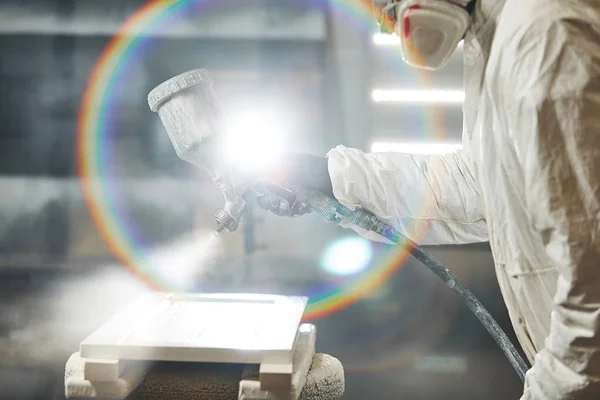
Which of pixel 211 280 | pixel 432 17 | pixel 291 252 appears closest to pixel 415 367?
pixel 291 252

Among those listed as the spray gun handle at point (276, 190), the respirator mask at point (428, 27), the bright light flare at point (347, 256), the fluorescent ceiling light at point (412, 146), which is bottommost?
the bright light flare at point (347, 256)

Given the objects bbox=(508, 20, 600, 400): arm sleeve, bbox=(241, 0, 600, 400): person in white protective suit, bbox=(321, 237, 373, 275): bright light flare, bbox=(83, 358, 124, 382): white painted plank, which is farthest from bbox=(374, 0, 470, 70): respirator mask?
bbox=(321, 237, 373, 275): bright light flare

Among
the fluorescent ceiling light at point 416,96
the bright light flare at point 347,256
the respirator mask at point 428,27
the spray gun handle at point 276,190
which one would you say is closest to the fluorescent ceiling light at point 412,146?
the fluorescent ceiling light at point 416,96

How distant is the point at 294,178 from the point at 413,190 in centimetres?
35

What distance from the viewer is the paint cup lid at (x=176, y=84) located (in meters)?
1.38

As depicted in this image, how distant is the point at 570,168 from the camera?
33.9 inches

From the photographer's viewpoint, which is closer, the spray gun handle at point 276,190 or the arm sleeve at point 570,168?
the arm sleeve at point 570,168

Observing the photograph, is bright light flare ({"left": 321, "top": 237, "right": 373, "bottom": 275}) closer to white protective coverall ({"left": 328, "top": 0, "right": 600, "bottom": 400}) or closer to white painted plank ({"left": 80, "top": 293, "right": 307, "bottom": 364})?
white painted plank ({"left": 80, "top": 293, "right": 307, "bottom": 364})

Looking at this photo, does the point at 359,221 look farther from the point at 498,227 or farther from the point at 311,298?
the point at 311,298

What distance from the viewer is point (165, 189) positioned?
2.13 m

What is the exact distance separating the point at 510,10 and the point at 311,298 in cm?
147

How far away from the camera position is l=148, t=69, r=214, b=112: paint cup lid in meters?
1.38

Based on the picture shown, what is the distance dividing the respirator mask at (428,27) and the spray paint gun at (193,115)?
533mm

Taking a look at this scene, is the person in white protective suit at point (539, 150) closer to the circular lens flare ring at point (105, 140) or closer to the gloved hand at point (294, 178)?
the gloved hand at point (294, 178)
